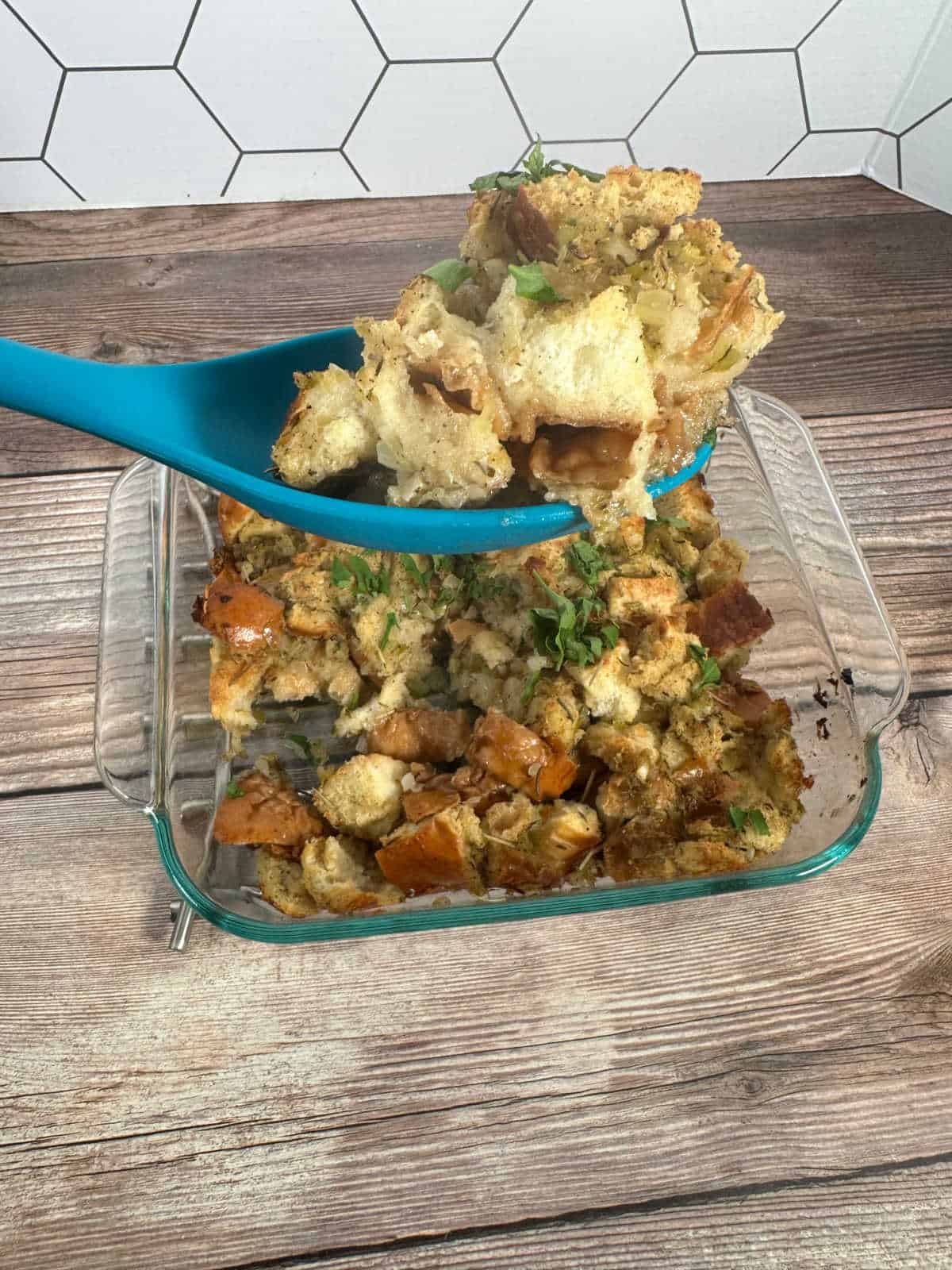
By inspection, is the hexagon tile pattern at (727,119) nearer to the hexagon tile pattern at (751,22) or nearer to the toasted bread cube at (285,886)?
the hexagon tile pattern at (751,22)

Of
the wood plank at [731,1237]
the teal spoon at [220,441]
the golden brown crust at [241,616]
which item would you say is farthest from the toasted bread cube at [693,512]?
the wood plank at [731,1237]

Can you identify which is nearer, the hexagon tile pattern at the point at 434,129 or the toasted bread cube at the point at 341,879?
the toasted bread cube at the point at 341,879

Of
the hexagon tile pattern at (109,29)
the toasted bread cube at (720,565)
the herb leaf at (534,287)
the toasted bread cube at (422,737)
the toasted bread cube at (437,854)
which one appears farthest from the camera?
the hexagon tile pattern at (109,29)

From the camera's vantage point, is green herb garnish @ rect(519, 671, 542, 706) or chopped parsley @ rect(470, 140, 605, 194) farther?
green herb garnish @ rect(519, 671, 542, 706)

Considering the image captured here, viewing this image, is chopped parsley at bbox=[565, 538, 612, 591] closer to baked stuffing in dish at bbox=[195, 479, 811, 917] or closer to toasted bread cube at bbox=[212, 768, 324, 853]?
baked stuffing in dish at bbox=[195, 479, 811, 917]

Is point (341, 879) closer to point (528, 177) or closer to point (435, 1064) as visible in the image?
point (435, 1064)

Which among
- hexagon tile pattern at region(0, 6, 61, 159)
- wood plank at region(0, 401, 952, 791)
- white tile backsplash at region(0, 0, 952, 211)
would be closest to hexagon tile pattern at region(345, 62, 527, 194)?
white tile backsplash at region(0, 0, 952, 211)

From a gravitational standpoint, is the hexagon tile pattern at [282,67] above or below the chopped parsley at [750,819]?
above
